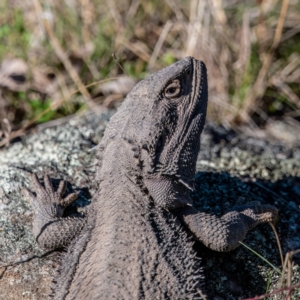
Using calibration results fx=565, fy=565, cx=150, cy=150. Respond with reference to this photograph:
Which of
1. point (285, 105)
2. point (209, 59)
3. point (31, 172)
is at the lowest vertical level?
point (285, 105)

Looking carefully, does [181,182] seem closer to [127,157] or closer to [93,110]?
[127,157]

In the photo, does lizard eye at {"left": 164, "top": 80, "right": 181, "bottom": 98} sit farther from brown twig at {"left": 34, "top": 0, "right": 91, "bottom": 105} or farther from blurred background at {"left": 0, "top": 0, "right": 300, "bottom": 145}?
brown twig at {"left": 34, "top": 0, "right": 91, "bottom": 105}

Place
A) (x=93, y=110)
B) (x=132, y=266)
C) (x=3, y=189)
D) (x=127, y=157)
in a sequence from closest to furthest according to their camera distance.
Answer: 1. (x=132, y=266)
2. (x=127, y=157)
3. (x=3, y=189)
4. (x=93, y=110)

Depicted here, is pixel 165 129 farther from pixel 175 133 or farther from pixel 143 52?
pixel 143 52

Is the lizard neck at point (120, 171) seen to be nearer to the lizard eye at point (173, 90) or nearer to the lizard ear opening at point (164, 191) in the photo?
the lizard ear opening at point (164, 191)

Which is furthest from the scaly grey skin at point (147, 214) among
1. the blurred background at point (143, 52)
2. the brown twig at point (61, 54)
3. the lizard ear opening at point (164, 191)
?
the brown twig at point (61, 54)

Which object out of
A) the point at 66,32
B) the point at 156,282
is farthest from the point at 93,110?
the point at 156,282

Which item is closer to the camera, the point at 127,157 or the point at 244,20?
the point at 127,157

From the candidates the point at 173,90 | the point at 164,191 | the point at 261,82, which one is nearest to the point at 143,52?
the point at 261,82
